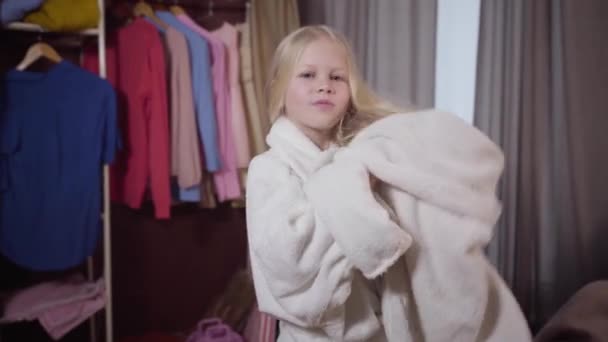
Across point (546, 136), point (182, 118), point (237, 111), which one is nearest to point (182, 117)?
point (182, 118)

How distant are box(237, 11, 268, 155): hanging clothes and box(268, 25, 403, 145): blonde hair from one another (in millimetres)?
1097

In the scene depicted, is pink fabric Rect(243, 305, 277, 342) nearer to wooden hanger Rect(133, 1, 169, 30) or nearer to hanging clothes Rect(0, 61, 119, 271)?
hanging clothes Rect(0, 61, 119, 271)

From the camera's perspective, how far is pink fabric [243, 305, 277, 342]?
1.60 meters

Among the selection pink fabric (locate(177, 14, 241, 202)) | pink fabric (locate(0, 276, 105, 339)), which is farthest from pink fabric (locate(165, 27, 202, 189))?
pink fabric (locate(0, 276, 105, 339))

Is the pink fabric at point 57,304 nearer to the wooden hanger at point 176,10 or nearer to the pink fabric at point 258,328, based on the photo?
the pink fabric at point 258,328

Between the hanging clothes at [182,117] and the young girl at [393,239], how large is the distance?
46.5 inches

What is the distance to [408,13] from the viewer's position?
179 centimetres

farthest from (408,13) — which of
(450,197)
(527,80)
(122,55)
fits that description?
(450,197)

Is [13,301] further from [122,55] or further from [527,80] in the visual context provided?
[527,80]

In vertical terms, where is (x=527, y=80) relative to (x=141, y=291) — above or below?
above

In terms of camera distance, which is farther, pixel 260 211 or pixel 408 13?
pixel 408 13

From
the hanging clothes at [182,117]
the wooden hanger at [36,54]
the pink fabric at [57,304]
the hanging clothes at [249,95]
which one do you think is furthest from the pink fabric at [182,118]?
the pink fabric at [57,304]

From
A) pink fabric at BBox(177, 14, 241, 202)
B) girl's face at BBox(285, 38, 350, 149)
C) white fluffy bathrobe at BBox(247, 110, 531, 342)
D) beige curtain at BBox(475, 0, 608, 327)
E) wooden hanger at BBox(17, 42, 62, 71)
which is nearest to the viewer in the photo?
white fluffy bathrobe at BBox(247, 110, 531, 342)

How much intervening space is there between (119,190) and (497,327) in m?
1.64
